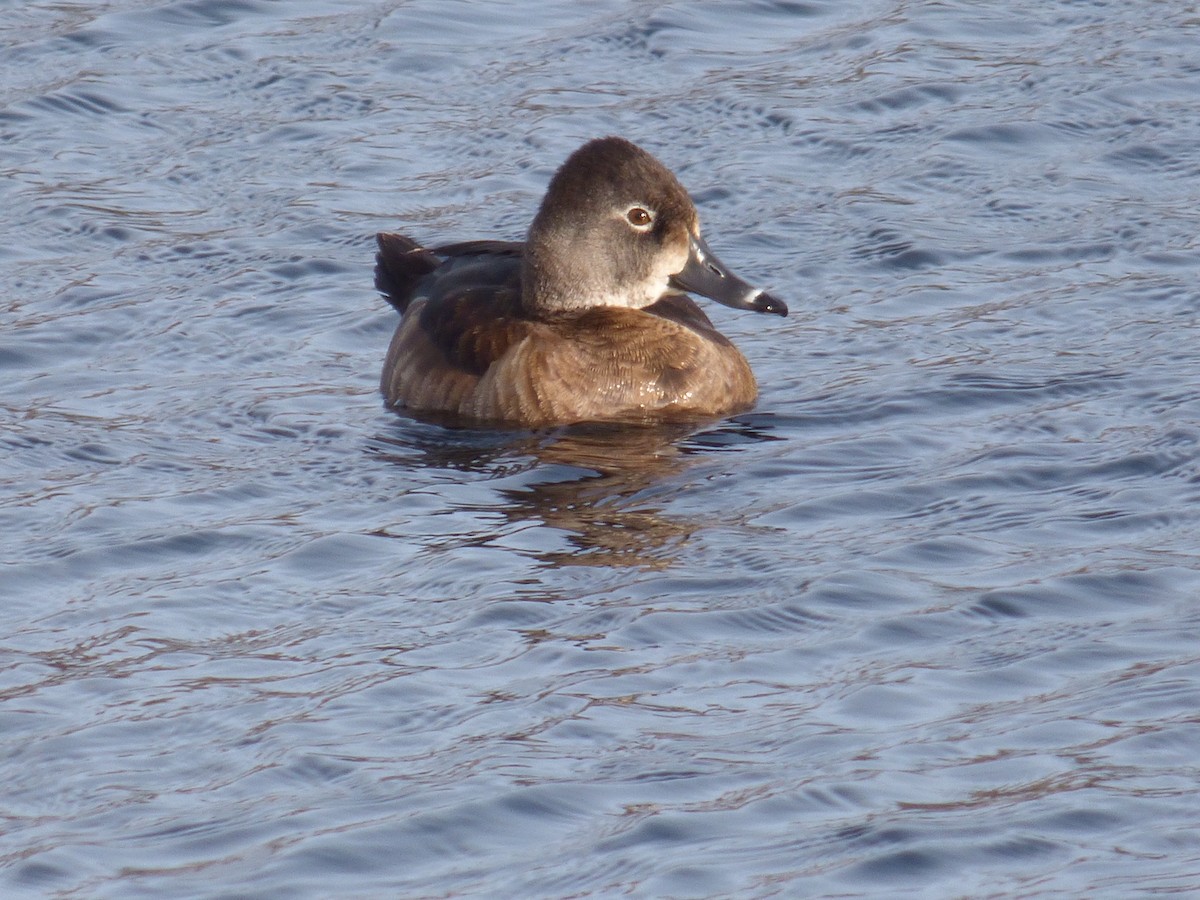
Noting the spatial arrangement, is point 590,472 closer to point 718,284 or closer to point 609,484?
point 609,484

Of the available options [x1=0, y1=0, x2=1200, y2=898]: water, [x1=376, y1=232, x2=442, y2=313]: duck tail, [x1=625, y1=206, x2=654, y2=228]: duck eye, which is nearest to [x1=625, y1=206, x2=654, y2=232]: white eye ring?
[x1=625, y1=206, x2=654, y2=228]: duck eye

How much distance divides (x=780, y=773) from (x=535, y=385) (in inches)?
127

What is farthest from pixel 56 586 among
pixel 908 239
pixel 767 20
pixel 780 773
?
pixel 767 20

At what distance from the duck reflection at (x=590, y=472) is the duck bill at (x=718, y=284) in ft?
1.81

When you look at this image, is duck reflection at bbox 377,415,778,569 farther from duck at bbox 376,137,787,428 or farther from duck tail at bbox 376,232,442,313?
duck tail at bbox 376,232,442,313

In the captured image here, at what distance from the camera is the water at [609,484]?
5.28 m

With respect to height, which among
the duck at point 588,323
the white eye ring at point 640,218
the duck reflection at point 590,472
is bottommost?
the duck reflection at point 590,472

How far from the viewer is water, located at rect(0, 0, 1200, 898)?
5.28 meters

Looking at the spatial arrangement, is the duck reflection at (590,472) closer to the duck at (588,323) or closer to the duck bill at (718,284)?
the duck at (588,323)

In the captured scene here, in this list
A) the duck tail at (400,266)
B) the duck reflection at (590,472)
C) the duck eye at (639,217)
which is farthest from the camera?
the duck tail at (400,266)

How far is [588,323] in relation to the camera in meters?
8.70

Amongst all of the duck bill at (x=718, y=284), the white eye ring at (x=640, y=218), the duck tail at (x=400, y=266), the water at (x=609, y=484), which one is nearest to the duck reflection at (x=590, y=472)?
the water at (x=609, y=484)

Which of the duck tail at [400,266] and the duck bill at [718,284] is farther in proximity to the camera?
the duck tail at [400,266]

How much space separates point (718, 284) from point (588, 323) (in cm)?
54
